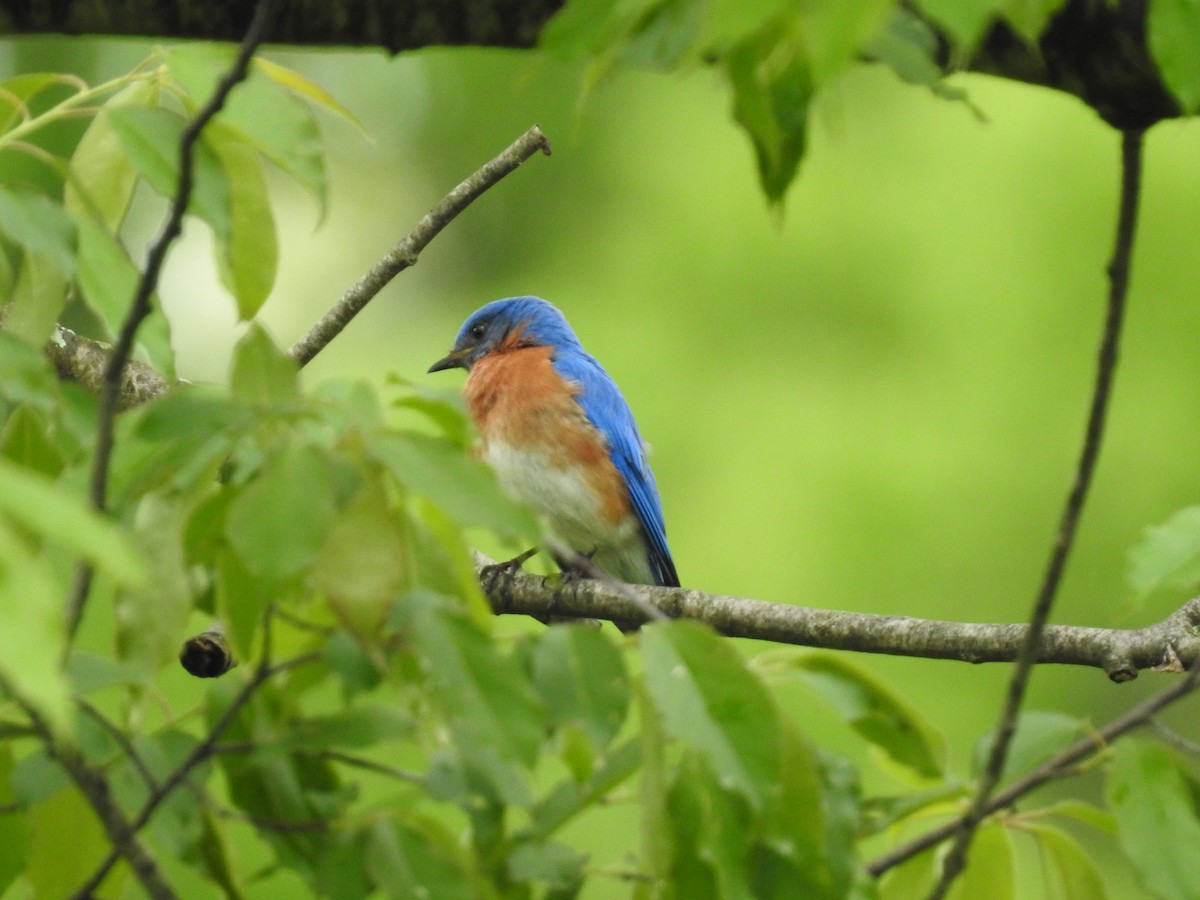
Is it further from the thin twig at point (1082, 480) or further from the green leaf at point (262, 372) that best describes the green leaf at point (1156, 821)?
the green leaf at point (262, 372)

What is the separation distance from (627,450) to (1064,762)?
135 inches

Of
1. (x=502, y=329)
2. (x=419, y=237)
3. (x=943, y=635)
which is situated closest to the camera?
(x=943, y=635)

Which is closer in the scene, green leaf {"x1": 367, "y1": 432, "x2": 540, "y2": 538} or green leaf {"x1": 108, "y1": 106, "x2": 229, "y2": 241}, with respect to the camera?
green leaf {"x1": 367, "y1": 432, "x2": 540, "y2": 538}

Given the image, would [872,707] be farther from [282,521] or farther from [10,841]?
[10,841]

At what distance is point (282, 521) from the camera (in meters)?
1.20

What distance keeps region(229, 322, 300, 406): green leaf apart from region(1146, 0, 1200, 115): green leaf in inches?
33.5

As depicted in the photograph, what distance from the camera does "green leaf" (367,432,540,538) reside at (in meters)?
1.21

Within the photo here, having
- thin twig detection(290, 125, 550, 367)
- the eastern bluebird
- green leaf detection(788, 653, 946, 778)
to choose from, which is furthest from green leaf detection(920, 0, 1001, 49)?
the eastern bluebird

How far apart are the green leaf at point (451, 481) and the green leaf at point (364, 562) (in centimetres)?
5

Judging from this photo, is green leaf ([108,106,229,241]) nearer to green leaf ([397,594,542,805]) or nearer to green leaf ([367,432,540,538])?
green leaf ([367,432,540,538])

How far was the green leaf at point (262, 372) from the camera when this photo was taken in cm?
133

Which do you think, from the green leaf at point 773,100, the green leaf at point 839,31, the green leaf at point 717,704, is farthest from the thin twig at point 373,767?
the green leaf at point 839,31

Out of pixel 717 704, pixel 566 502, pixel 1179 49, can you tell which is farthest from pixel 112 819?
pixel 566 502

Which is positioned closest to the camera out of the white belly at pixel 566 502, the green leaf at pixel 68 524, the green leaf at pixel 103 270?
the green leaf at pixel 68 524
